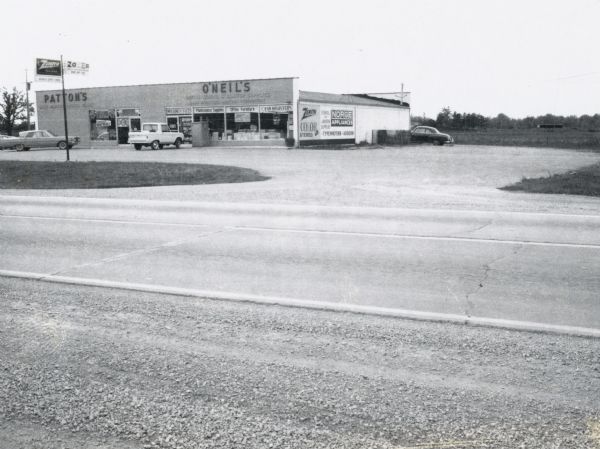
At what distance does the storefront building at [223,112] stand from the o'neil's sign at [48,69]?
17.5m

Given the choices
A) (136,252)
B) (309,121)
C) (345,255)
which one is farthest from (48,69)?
(345,255)

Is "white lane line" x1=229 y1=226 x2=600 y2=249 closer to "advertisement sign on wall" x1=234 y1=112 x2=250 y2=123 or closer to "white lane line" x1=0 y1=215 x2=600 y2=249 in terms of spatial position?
"white lane line" x1=0 y1=215 x2=600 y2=249

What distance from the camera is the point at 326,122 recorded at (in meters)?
43.8

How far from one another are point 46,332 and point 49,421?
1690 millimetres

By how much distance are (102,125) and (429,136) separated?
28.0 m

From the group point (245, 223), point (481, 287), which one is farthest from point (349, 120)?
point (481, 287)

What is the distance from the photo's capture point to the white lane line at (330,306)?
201 inches

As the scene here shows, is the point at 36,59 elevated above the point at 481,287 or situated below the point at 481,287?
above

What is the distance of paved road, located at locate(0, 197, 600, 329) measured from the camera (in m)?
6.19

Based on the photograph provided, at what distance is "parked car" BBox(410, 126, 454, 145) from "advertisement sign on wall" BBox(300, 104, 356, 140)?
8613 mm

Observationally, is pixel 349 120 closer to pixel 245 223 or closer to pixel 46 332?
pixel 245 223

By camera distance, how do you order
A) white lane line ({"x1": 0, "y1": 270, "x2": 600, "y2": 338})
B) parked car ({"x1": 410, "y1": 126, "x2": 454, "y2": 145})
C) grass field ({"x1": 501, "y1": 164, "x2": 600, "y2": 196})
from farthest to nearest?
parked car ({"x1": 410, "y1": 126, "x2": 454, "y2": 145}) → grass field ({"x1": 501, "y1": 164, "x2": 600, "y2": 196}) → white lane line ({"x1": 0, "y1": 270, "x2": 600, "y2": 338})

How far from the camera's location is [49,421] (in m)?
3.64

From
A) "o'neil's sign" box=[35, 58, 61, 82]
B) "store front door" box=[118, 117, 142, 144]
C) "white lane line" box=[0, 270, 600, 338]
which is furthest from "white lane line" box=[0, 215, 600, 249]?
"store front door" box=[118, 117, 142, 144]
